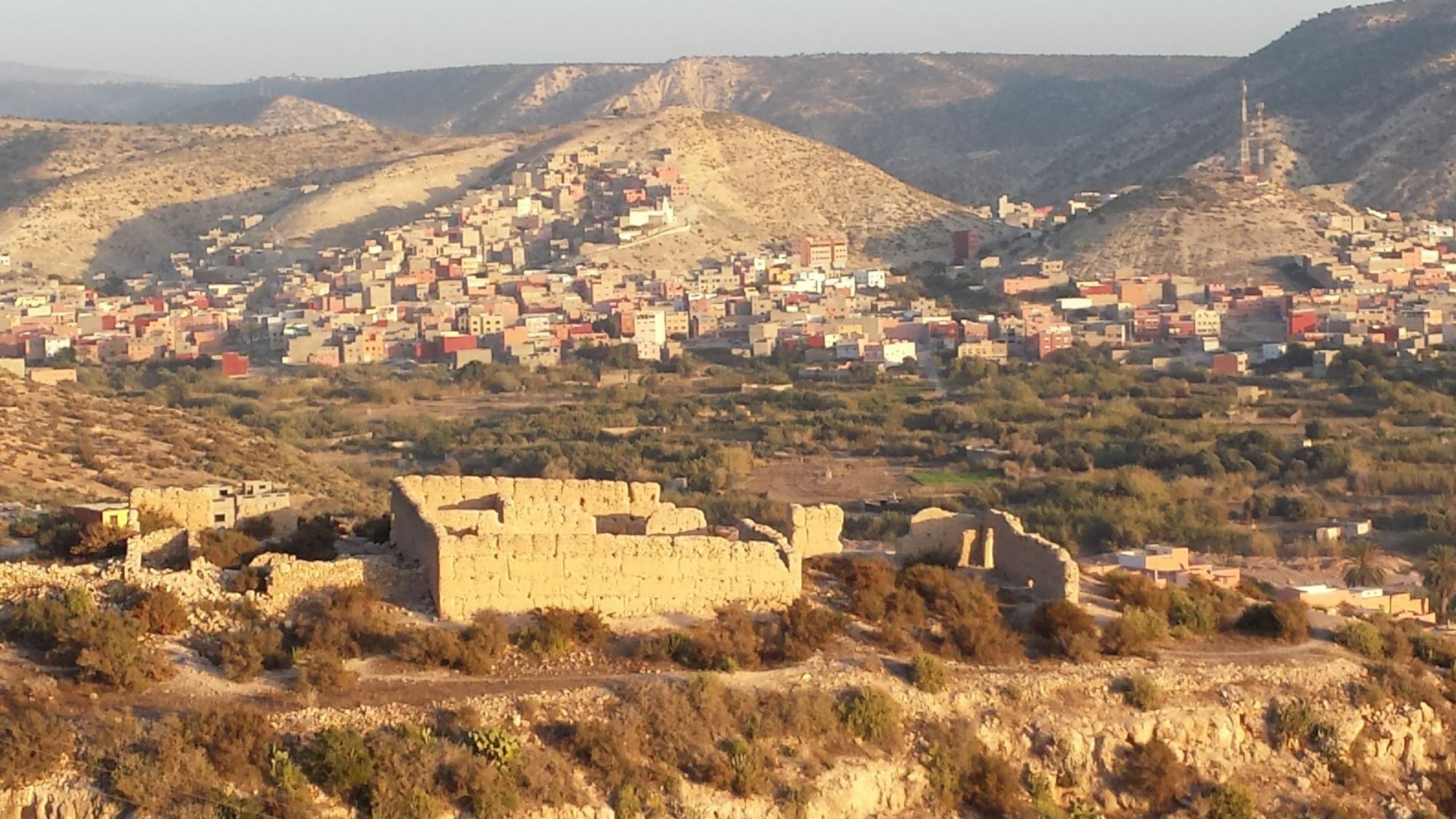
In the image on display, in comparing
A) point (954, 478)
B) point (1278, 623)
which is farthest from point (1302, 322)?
point (1278, 623)

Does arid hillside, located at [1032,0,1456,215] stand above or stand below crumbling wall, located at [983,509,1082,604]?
above

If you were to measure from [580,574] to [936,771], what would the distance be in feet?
7.47

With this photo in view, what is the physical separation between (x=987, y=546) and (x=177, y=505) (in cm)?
519

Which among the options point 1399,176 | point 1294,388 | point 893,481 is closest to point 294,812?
point 893,481

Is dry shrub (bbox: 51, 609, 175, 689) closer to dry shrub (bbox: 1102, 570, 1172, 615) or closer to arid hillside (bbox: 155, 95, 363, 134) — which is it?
dry shrub (bbox: 1102, 570, 1172, 615)

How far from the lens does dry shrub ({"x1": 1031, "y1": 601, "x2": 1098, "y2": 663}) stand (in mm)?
12234

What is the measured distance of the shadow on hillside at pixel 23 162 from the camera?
81.6 m

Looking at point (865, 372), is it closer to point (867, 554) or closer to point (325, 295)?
point (325, 295)

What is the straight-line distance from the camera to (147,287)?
221 ft

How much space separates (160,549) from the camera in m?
12.7

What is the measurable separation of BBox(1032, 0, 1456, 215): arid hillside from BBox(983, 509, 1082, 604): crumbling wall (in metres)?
73.0

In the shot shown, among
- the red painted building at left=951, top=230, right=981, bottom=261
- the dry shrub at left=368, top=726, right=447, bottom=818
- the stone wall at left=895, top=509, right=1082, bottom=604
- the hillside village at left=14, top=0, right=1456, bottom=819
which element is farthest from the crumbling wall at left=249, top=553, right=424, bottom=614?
the red painted building at left=951, top=230, right=981, bottom=261

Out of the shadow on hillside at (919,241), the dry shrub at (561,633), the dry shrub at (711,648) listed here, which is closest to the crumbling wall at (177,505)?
the dry shrub at (561,633)

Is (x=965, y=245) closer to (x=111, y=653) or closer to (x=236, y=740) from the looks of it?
(x=111, y=653)
